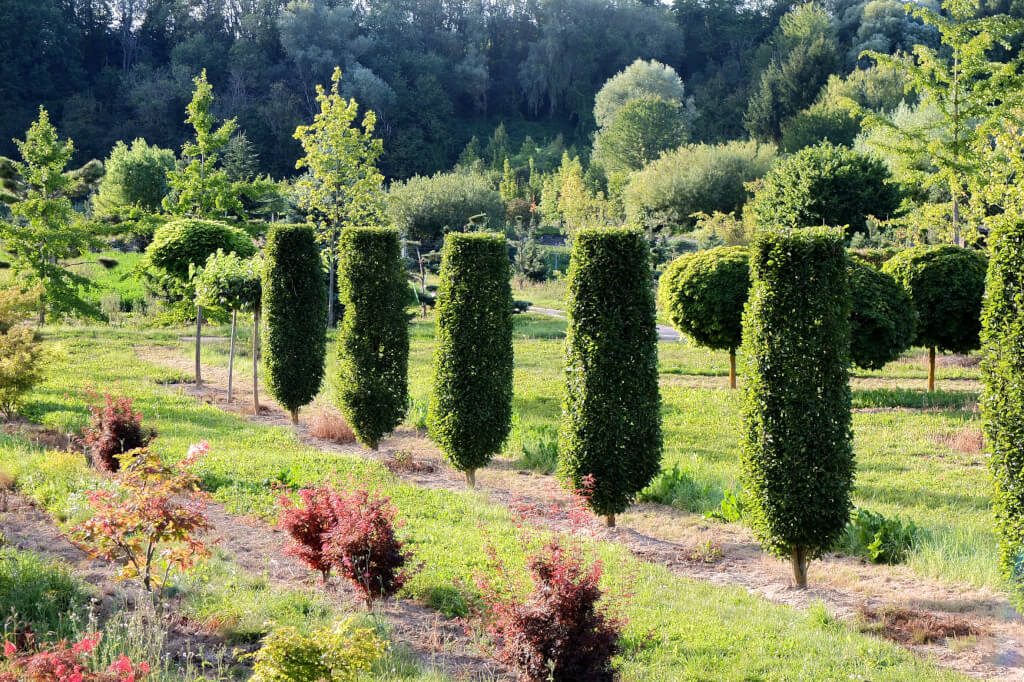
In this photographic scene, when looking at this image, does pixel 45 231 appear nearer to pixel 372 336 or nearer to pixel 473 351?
pixel 372 336

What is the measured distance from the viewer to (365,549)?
6.30 m

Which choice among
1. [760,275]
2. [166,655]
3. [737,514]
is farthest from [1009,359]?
[166,655]

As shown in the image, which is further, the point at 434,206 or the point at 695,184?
the point at 695,184

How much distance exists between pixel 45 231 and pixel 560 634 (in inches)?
816

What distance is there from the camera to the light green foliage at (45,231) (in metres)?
21.3

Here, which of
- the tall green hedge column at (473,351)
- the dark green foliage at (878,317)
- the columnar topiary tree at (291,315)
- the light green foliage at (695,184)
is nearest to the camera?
the tall green hedge column at (473,351)

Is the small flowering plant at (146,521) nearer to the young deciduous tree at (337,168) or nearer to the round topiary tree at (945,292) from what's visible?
the round topiary tree at (945,292)

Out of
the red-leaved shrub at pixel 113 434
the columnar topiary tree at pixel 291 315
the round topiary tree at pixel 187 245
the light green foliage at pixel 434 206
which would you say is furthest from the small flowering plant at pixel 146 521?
the light green foliage at pixel 434 206

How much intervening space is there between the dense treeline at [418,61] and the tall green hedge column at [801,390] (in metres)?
54.4

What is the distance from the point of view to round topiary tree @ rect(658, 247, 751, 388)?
15.5m

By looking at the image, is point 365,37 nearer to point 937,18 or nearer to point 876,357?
point 937,18

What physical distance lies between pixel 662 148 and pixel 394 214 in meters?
22.1

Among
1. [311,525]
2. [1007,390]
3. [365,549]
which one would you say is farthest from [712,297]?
[365,549]

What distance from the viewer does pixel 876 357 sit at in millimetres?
14875
